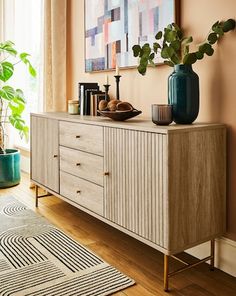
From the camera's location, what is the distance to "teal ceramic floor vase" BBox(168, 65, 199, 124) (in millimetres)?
1913

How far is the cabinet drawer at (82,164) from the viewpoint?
2.24m

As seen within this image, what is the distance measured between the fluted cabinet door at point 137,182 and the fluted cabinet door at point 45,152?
28.6 inches

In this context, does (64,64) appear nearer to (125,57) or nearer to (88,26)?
(88,26)

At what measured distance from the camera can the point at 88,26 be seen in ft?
10.1

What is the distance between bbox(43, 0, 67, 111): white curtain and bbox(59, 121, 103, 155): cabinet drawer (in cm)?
89

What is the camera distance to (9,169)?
3.75 metres

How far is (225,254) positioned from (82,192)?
969 millimetres

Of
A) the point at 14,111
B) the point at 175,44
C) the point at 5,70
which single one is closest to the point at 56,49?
the point at 5,70

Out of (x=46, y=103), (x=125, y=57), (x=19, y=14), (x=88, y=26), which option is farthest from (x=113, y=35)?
(x=19, y=14)

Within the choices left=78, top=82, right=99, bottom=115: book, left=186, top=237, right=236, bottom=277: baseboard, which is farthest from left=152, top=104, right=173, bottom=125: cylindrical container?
left=78, top=82, right=99, bottom=115: book

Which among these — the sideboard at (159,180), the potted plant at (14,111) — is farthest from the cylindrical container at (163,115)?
the potted plant at (14,111)

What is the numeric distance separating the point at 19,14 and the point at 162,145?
345cm

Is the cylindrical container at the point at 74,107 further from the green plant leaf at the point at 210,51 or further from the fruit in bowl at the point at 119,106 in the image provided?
the green plant leaf at the point at 210,51

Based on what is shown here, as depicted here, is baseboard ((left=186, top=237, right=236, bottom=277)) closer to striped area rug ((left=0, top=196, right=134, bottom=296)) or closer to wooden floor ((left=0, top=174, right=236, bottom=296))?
wooden floor ((left=0, top=174, right=236, bottom=296))
